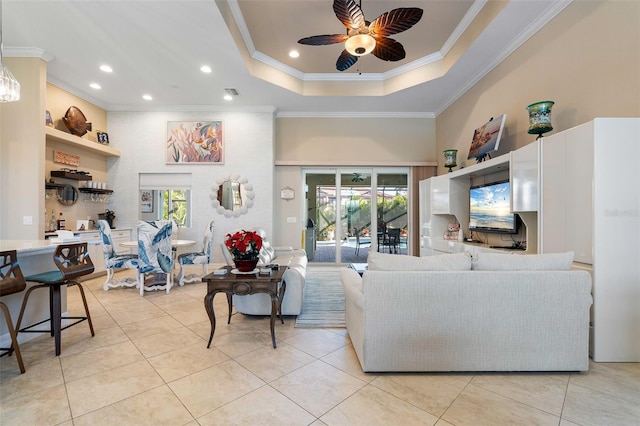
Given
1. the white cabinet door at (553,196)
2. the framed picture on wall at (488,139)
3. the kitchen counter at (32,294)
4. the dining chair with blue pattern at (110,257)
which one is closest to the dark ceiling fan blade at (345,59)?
the framed picture on wall at (488,139)

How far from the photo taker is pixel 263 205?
6203 millimetres

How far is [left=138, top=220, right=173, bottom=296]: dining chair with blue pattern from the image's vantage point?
4.20 meters

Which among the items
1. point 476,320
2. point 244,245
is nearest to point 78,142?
point 244,245

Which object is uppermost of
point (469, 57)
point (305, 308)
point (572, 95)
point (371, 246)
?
point (469, 57)

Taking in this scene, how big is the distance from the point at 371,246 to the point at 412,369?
15.4 ft

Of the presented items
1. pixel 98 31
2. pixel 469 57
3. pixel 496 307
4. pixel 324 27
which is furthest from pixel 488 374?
pixel 98 31

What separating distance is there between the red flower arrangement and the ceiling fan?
227cm

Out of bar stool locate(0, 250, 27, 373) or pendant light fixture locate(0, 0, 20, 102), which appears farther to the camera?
pendant light fixture locate(0, 0, 20, 102)

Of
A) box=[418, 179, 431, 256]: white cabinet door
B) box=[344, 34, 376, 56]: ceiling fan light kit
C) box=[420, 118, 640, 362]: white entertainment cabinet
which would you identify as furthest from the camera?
box=[418, 179, 431, 256]: white cabinet door

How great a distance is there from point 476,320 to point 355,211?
4.76 metres

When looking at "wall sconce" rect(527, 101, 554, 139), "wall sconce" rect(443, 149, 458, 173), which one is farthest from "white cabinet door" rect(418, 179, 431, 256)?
"wall sconce" rect(527, 101, 554, 139)

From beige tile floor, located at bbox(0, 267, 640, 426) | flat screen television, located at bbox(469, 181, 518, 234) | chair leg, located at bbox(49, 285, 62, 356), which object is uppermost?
flat screen television, located at bbox(469, 181, 518, 234)

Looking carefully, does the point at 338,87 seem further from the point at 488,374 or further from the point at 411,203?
the point at 488,374

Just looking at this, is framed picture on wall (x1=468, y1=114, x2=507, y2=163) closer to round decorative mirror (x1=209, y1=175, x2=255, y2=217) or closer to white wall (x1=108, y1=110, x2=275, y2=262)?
white wall (x1=108, y1=110, x2=275, y2=262)
